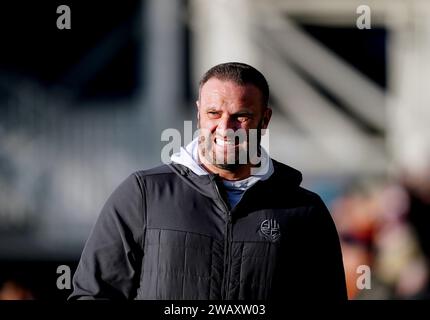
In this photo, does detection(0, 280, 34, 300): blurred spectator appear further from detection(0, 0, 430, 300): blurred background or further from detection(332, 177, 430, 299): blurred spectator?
detection(332, 177, 430, 299): blurred spectator

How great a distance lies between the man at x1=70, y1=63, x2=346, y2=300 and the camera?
116 inches

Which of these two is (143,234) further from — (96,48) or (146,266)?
(96,48)

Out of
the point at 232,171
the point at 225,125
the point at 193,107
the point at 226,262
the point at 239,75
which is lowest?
the point at 226,262

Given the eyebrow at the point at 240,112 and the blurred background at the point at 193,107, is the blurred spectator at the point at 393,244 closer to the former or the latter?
the blurred background at the point at 193,107

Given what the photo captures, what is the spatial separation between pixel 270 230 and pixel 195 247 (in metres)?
0.23

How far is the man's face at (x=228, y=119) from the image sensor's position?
10.0ft

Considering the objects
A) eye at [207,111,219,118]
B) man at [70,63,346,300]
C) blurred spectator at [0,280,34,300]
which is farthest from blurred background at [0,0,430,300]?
eye at [207,111,219,118]

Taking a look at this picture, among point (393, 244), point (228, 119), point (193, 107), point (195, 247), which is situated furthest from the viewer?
point (193, 107)

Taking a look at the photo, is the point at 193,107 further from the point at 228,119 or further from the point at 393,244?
the point at 228,119

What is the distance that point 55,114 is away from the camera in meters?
8.29

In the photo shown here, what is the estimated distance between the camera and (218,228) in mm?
2996

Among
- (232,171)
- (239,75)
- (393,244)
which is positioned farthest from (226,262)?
(393,244)

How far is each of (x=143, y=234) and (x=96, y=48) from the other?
5849 millimetres
